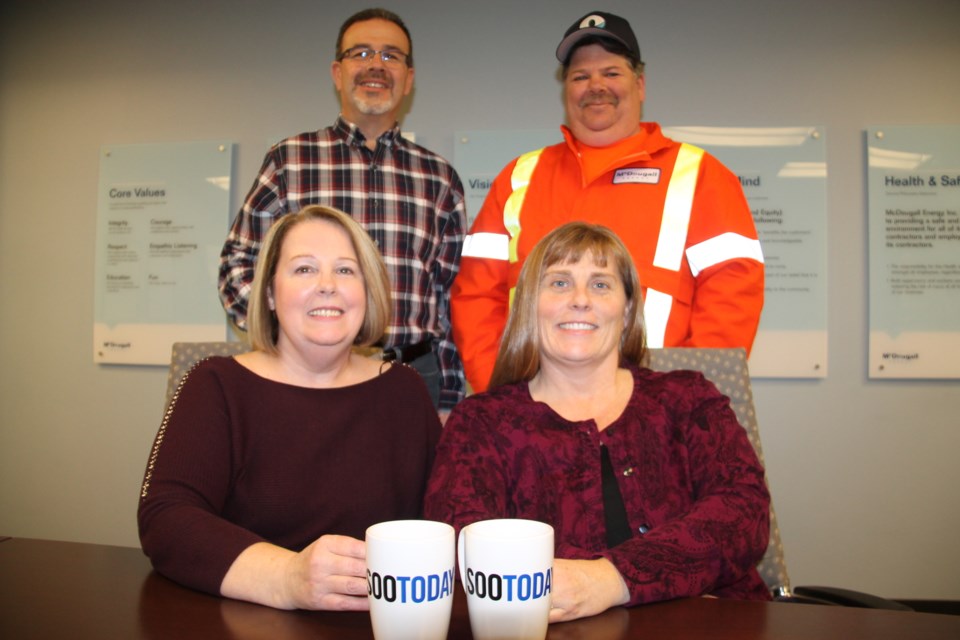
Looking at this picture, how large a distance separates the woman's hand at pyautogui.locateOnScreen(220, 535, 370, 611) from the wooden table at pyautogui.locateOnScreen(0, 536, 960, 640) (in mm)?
15

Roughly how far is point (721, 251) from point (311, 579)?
1661 millimetres

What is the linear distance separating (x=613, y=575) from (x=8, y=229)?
3948 millimetres

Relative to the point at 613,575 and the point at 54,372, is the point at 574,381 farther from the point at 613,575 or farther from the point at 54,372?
the point at 54,372

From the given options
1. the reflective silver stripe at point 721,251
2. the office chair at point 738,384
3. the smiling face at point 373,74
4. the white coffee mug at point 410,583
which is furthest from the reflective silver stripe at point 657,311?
the white coffee mug at point 410,583

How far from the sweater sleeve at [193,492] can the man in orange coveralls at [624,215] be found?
1.00 meters

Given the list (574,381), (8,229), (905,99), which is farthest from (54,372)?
(905,99)

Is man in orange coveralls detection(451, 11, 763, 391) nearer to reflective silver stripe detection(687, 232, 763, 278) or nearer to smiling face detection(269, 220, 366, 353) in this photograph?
reflective silver stripe detection(687, 232, 763, 278)

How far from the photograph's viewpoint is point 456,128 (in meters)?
3.30

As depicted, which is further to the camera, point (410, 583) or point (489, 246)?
point (489, 246)

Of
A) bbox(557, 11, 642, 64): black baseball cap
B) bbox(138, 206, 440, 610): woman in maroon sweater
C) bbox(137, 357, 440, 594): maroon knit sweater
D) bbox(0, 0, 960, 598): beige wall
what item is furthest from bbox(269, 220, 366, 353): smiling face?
bbox(0, 0, 960, 598): beige wall

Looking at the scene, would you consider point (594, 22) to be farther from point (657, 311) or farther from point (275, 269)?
point (275, 269)

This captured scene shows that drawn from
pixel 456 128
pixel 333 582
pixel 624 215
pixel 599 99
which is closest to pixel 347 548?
pixel 333 582

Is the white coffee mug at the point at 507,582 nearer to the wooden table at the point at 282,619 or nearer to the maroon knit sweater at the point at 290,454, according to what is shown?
the wooden table at the point at 282,619

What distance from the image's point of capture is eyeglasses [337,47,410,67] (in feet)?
7.86
